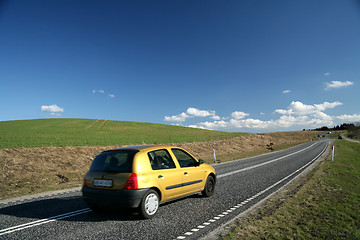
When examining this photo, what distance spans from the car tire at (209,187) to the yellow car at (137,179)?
3.03ft

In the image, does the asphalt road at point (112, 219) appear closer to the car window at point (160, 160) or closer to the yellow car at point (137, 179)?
the yellow car at point (137, 179)

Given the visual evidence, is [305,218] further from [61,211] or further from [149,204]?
[61,211]

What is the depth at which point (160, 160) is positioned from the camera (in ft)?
17.7

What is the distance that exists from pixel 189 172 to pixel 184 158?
0.51m

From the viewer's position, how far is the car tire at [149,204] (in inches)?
184

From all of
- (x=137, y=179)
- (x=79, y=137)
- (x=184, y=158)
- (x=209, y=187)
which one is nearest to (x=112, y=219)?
(x=137, y=179)

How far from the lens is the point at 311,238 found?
12.6 ft

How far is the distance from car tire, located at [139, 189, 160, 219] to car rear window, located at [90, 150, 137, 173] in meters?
0.71

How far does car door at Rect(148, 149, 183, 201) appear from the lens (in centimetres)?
512

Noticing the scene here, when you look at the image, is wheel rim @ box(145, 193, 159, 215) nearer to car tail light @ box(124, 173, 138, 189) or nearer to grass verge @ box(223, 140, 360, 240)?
car tail light @ box(124, 173, 138, 189)

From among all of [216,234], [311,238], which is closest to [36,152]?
[216,234]

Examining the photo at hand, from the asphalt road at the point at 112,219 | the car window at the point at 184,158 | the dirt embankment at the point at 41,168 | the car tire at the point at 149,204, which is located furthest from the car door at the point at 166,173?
the dirt embankment at the point at 41,168

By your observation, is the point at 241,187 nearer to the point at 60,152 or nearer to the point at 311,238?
the point at 311,238

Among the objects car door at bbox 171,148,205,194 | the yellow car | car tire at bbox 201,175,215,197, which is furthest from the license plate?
car tire at bbox 201,175,215,197
